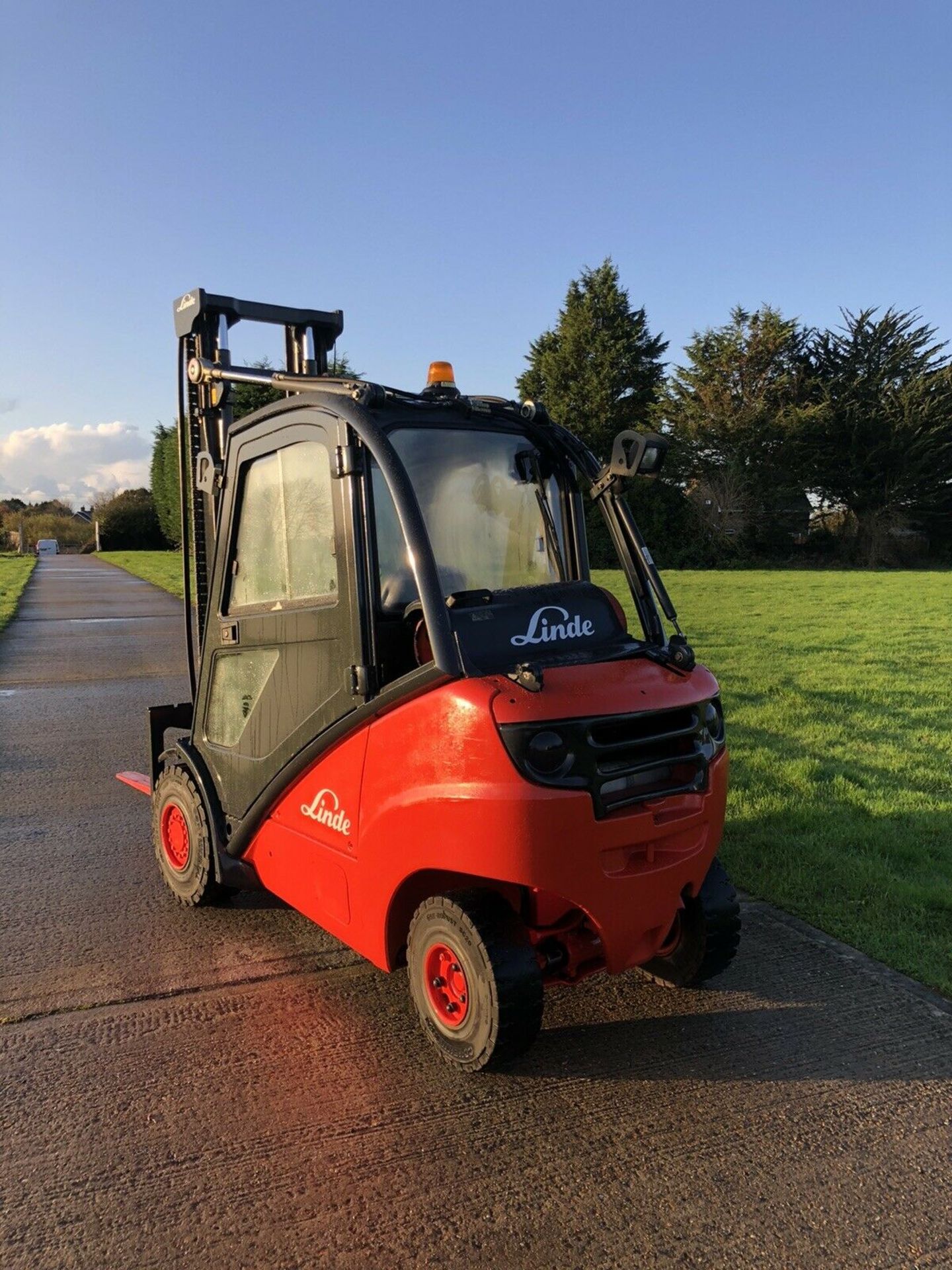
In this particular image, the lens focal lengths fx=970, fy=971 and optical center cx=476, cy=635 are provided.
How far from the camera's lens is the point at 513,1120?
2.87 meters

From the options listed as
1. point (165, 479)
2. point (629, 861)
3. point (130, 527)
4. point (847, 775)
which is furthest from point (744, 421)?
point (130, 527)

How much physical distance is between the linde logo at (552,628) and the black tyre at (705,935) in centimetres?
102

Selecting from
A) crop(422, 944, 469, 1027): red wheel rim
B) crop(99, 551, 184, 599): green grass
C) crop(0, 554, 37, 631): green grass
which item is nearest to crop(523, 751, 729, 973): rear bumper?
crop(422, 944, 469, 1027): red wheel rim

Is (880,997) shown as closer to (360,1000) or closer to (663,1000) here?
(663,1000)

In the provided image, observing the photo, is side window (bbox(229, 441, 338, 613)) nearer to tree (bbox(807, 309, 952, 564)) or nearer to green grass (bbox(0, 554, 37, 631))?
green grass (bbox(0, 554, 37, 631))

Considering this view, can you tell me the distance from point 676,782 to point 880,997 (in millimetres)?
1325

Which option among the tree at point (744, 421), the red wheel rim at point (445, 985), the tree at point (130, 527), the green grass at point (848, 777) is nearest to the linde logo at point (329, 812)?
the red wheel rim at point (445, 985)

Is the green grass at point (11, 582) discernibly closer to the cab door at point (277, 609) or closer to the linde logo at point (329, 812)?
the cab door at point (277, 609)

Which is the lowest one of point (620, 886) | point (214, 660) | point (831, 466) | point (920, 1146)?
point (920, 1146)

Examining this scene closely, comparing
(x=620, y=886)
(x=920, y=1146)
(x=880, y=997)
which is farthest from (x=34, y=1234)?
(x=880, y=997)

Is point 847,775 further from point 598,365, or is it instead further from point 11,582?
point 598,365

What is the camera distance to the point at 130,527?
211 feet

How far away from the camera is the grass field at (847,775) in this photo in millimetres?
4410

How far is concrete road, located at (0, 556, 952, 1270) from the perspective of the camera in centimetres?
241
